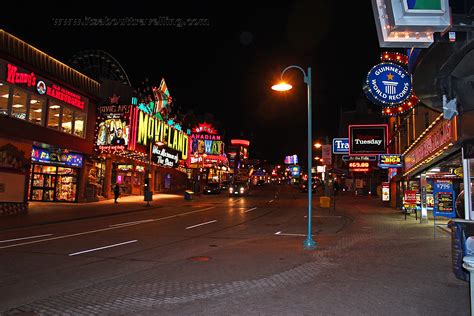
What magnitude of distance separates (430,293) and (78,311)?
6244 mm

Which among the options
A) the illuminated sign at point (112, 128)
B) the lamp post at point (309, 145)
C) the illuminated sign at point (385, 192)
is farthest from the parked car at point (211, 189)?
the lamp post at point (309, 145)

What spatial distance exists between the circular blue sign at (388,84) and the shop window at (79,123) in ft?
73.9

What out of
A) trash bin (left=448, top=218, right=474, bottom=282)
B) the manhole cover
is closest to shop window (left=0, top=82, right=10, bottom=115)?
the manhole cover

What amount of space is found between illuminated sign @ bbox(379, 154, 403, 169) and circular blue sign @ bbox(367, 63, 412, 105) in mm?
14440

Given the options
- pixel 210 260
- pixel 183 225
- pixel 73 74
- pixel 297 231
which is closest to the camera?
pixel 210 260

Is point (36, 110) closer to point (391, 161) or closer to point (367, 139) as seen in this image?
point (367, 139)

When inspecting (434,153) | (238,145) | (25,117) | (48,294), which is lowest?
(48,294)

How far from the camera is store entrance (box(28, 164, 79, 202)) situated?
30.0 metres

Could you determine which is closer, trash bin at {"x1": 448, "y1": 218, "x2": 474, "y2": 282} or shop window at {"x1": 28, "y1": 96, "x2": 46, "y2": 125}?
trash bin at {"x1": 448, "y1": 218, "x2": 474, "y2": 282}

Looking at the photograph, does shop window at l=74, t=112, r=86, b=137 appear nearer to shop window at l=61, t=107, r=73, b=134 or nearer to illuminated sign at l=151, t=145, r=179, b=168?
shop window at l=61, t=107, r=73, b=134

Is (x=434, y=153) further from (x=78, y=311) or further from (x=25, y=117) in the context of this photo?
(x=25, y=117)

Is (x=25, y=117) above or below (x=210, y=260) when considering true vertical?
above

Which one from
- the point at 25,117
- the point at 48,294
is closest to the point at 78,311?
the point at 48,294

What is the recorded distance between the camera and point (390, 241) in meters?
13.5
